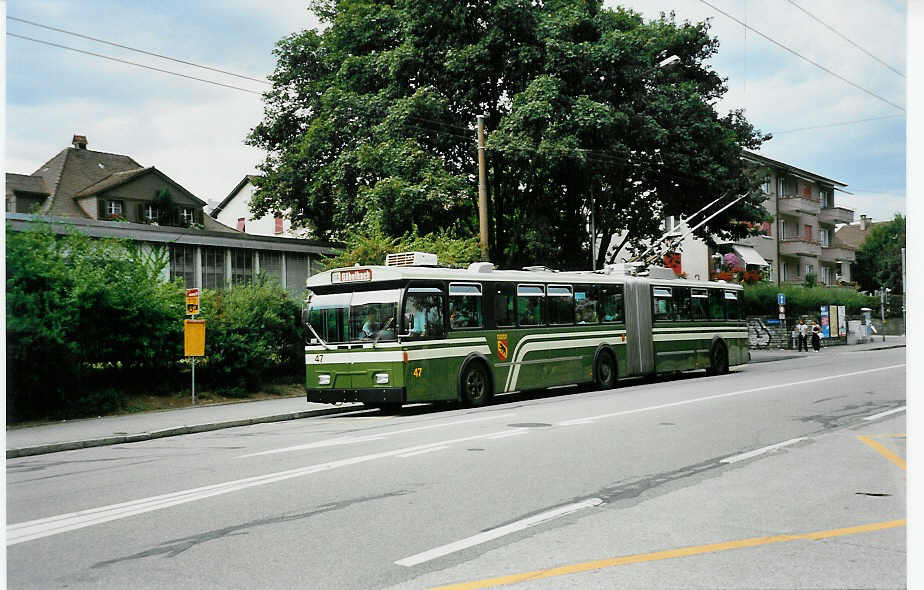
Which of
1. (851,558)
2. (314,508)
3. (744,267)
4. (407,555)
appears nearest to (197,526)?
(314,508)

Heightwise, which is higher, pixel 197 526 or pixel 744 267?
pixel 744 267

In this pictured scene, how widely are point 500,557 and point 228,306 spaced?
16818 mm

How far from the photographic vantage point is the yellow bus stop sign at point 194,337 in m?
18.6

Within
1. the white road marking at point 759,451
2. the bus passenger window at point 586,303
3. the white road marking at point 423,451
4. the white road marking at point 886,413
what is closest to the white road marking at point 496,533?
the white road marking at point 759,451

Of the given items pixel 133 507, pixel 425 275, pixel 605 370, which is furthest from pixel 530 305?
pixel 133 507

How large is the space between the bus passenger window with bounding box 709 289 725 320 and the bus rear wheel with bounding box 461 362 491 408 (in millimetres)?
11827

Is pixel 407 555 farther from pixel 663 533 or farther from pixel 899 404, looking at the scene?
pixel 899 404

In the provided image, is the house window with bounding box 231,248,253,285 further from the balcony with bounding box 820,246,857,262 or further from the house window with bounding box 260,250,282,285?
the balcony with bounding box 820,246,857,262

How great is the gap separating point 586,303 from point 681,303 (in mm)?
5219

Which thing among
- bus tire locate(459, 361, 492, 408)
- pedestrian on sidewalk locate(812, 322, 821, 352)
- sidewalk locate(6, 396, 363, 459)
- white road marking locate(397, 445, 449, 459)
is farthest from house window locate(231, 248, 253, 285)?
pedestrian on sidewalk locate(812, 322, 821, 352)

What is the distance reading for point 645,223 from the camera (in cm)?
3294

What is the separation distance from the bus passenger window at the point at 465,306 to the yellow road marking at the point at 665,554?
11458 mm

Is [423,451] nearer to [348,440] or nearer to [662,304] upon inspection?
[348,440]

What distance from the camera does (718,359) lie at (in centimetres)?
2772
